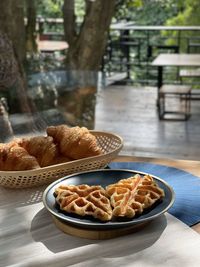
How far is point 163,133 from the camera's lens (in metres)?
3.15

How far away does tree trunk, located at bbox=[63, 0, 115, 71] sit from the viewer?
2.54 m

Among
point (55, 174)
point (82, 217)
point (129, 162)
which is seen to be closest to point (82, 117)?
point (129, 162)

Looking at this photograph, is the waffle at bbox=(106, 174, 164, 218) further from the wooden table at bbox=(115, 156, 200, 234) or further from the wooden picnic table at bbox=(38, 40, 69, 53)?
the wooden picnic table at bbox=(38, 40, 69, 53)

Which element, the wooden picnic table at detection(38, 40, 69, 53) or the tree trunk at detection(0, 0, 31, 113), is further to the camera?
the wooden picnic table at detection(38, 40, 69, 53)

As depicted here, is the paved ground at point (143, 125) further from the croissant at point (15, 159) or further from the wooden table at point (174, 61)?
the croissant at point (15, 159)

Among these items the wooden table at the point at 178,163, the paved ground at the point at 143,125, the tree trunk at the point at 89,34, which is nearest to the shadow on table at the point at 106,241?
the wooden table at the point at 178,163

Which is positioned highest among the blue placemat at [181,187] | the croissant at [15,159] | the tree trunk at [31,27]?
the tree trunk at [31,27]

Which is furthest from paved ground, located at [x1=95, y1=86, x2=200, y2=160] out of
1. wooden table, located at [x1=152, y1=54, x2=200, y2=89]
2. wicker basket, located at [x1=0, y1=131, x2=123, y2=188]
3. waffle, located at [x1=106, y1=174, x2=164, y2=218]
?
waffle, located at [x1=106, y1=174, x2=164, y2=218]

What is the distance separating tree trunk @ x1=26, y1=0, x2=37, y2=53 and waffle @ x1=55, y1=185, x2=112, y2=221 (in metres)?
1.63

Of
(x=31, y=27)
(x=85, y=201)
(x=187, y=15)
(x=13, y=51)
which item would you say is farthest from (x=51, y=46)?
(x=85, y=201)

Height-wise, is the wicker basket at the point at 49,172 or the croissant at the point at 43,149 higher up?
the croissant at the point at 43,149

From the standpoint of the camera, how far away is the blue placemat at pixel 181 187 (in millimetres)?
949

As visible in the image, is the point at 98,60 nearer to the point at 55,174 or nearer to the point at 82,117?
the point at 82,117

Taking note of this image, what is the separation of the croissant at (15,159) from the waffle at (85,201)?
0.13 meters
